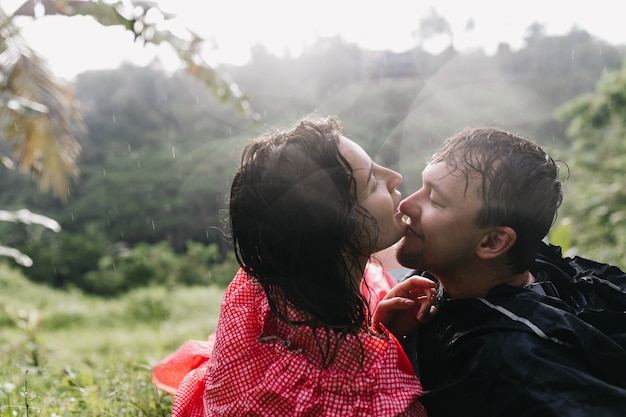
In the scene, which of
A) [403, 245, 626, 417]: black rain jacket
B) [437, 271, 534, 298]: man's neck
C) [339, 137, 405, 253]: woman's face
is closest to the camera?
[403, 245, 626, 417]: black rain jacket

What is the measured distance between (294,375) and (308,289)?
0.72 feet

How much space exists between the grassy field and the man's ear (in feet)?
4.38

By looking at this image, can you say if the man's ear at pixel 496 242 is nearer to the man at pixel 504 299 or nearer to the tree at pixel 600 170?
the man at pixel 504 299

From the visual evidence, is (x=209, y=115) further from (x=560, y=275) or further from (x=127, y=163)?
(x=560, y=275)

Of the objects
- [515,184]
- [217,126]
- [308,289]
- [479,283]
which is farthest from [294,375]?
[217,126]

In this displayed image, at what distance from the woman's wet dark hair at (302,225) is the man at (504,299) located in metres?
0.26

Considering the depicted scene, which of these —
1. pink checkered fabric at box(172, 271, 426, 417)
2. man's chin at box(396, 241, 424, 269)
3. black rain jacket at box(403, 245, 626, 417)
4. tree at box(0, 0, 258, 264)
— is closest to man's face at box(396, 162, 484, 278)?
man's chin at box(396, 241, 424, 269)

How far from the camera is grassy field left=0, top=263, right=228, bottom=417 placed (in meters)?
2.37

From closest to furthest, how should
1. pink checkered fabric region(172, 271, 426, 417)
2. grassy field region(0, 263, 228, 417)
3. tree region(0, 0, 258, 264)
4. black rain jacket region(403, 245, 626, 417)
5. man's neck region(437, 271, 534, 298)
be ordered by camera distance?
black rain jacket region(403, 245, 626, 417) < pink checkered fabric region(172, 271, 426, 417) < man's neck region(437, 271, 534, 298) < grassy field region(0, 263, 228, 417) < tree region(0, 0, 258, 264)

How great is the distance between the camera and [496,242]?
1790mm

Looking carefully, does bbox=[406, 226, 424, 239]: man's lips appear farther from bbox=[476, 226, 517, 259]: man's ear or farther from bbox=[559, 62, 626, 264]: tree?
bbox=[559, 62, 626, 264]: tree

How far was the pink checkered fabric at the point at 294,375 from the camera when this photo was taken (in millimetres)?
1575

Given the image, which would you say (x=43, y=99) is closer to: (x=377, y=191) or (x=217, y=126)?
(x=377, y=191)

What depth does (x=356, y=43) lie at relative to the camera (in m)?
19.0
